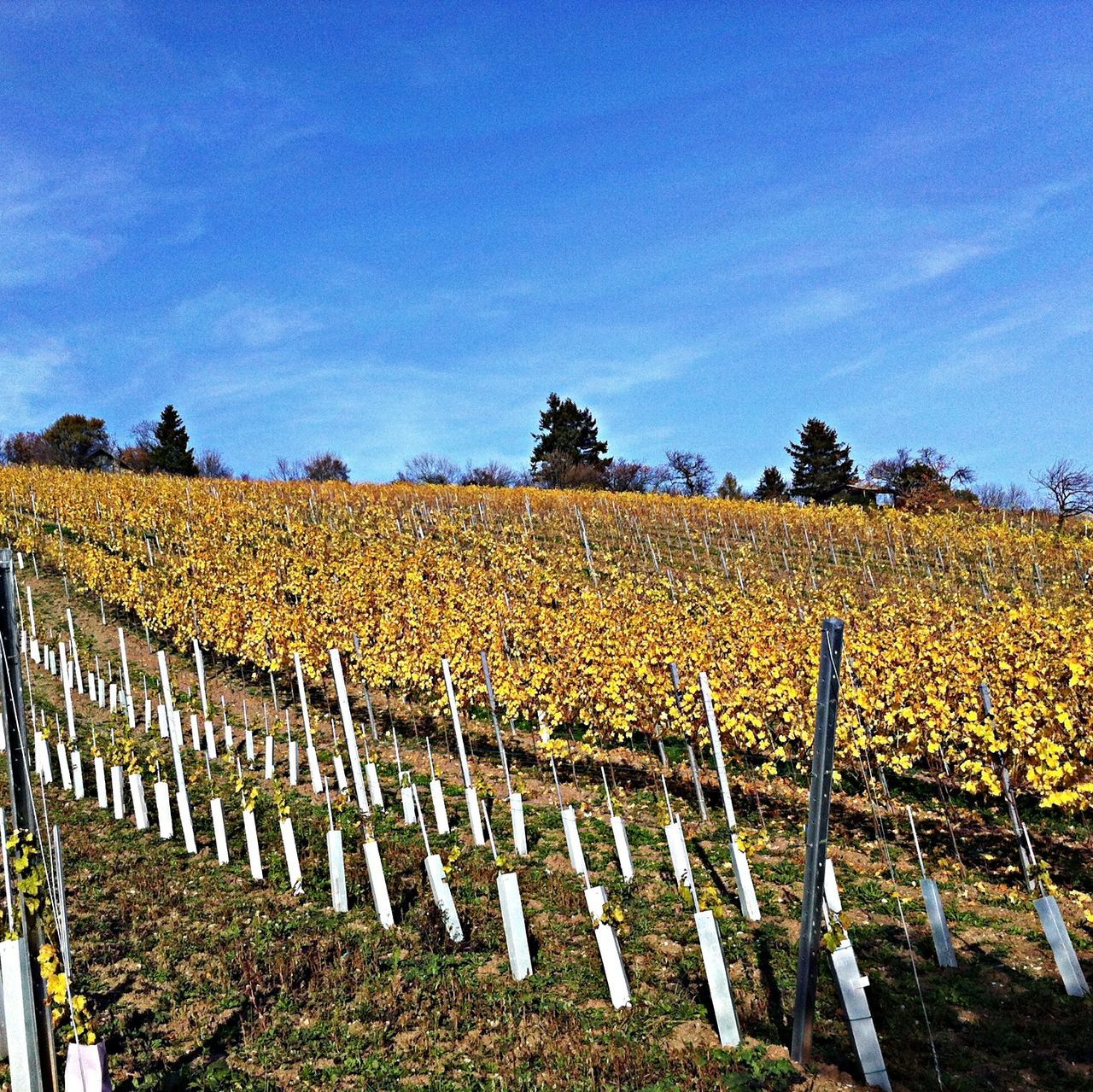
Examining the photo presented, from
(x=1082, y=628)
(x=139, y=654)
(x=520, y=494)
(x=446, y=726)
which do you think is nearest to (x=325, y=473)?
(x=520, y=494)

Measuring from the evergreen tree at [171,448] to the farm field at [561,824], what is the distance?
32.6m

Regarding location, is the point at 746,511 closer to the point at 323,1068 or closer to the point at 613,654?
the point at 613,654

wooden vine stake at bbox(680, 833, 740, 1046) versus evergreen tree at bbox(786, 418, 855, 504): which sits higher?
evergreen tree at bbox(786, 418, 855, 504)

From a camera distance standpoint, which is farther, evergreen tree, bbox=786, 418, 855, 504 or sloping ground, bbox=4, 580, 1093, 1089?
evergreen tree, bbox=786, 418, 855, 504

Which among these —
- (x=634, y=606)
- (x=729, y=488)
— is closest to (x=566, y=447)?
(x=729, y=488)

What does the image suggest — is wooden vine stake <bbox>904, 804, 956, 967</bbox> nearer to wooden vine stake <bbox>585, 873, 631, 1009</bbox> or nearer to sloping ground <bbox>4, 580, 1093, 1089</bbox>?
sloping ground <bbox>4, 580, 1093, 1089</bbox>

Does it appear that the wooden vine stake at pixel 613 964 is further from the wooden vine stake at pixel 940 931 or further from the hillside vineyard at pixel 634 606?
the hillside vineyard at pixel 634 606

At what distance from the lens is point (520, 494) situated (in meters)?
38.8

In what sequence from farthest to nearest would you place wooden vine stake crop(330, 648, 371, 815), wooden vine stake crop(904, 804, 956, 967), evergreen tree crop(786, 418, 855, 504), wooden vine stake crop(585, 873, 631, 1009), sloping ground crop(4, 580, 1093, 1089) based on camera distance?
evergreen tree crop(786, 418, 855, 504) → wooden vine stake crop(330, 648, 371, 815) → wooden vine stake crop(904, 804, 956, 967) → wooden vine stake crop(585, 873, 631, 1009) → sloping ground crop(4, 580, 1093, 1089)

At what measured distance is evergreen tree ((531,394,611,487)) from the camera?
56.2 m

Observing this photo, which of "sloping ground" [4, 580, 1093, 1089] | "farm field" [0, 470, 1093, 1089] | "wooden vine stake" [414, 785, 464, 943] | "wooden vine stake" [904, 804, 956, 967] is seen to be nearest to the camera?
"sloping ground" [4, 580, 1093, 1089]

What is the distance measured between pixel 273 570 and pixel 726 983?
1525 centimetres

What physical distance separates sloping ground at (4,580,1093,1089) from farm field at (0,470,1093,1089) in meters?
0.03

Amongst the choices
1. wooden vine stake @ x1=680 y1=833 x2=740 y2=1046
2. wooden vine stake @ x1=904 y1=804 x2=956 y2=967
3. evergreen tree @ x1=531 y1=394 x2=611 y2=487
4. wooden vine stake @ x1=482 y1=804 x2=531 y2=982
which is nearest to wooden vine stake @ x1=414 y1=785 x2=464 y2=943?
wooden vine stake @ x1=482 y1=804 x2=531 y2=982
